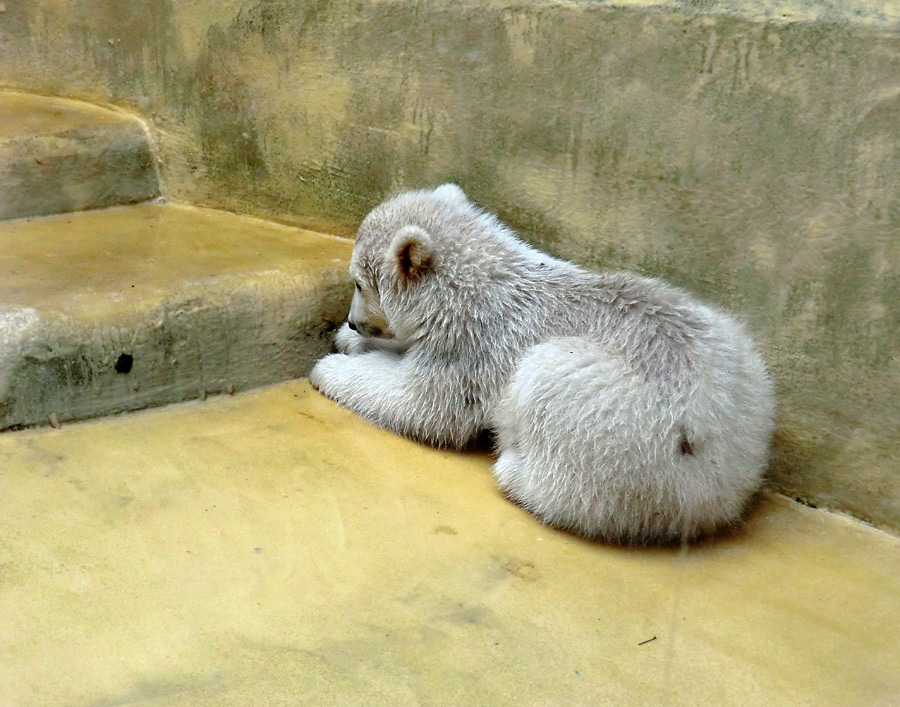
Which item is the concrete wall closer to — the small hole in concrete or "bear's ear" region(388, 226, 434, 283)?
"bear's ear" region(388, 226, 434, 283)

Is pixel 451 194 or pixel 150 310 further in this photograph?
pixel 451 194

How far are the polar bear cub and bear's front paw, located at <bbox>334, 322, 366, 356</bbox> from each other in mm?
138

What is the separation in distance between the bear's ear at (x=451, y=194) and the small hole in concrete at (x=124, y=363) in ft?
5.79

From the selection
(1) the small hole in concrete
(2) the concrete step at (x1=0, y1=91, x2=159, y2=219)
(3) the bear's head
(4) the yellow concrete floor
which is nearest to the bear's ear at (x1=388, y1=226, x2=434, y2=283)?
(3) the bear's head

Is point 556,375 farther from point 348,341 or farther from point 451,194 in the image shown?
point 348,341

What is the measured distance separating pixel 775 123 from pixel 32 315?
11.5 feet

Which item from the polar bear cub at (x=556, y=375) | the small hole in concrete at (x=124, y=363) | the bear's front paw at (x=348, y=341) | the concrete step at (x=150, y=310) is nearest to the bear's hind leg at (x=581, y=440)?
the polar bear cub at (x=556, y=375)

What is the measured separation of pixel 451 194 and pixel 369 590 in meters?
2.23

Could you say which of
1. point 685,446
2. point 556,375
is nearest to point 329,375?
point 556,375

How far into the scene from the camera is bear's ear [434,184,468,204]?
4852 millimetres

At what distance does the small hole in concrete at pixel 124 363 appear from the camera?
4.57m

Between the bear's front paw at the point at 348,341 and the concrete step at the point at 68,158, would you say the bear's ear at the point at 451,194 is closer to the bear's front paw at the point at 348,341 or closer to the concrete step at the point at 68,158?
the bear's front paw at the point at 348,341

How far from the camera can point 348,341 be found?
207 inches

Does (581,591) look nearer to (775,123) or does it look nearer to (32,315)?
(775,123)
